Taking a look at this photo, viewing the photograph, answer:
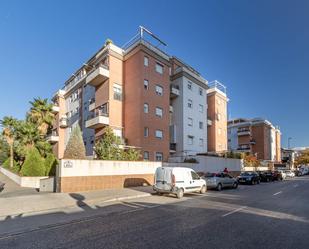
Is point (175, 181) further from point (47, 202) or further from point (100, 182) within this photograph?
point (47, 202)

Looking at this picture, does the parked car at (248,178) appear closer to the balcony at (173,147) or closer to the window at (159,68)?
the balcony at (173,147)

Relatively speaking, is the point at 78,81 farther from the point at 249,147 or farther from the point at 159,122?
the point at 249,147

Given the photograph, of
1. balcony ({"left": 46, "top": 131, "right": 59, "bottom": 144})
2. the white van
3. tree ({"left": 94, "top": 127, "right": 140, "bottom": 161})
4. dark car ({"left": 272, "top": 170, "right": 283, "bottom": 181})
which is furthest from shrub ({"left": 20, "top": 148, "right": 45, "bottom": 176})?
dark car ({"left": 272, "top": 170, "right": 283, "bottom": 181})

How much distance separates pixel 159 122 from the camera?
32.8 metres

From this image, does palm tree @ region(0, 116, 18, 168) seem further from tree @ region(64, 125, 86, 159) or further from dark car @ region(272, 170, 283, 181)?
dark car @ region(272, 170, 283, 181)

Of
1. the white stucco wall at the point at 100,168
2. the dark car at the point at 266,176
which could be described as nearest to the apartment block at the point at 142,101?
the white stucco wall at the point at 100,168

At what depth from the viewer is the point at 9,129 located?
39125mm

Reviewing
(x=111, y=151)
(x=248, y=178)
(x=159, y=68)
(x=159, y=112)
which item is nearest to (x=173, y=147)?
(x=159, y=112)

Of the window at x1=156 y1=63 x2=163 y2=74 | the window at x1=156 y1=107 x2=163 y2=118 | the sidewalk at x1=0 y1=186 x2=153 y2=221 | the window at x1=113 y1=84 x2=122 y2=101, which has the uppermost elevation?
the window at x1=156 y1=63 x2=163 y2=74

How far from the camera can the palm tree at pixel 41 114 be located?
3941cm

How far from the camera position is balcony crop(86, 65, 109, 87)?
100 ft

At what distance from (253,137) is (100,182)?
6390 centimetres

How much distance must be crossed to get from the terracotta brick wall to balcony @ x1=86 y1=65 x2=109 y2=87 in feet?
45.1

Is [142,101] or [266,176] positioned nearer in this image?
[142,101]
